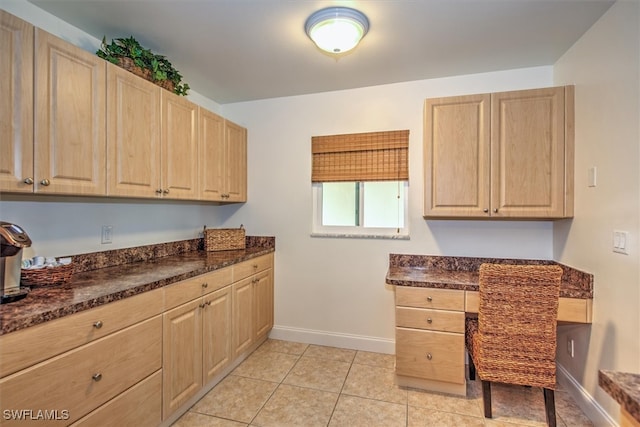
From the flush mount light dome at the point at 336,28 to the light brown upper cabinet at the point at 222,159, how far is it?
1145mm

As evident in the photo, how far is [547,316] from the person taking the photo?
168 centimetres

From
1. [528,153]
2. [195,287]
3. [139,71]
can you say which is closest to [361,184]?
[528,153]

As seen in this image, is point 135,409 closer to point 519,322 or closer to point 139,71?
point 139,71

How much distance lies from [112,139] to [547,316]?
8.68ft

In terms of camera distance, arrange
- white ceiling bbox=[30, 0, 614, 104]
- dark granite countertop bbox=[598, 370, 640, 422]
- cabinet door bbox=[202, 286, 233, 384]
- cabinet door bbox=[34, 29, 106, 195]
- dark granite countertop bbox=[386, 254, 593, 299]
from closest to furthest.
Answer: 1. dark granite countertop bbox=[598, 370, 640, 422]
2. cabinet door bbox=[34, 29, 106, 195]
3. white ceiling bbox=[30, 0, 614, 104]
4. dark granite countertop bbox=[386, 254, 593, 299]
5. cabinet door bbox=[202, 286, 233, 384]

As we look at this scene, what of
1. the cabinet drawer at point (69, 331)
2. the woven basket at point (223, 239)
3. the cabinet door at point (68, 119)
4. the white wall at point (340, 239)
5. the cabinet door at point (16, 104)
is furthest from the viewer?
the woven basket at point (223, 239)

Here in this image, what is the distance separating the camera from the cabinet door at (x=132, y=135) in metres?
1.70

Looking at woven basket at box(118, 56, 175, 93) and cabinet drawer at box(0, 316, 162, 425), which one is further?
woven basket at box(118, 56, 175, 93)

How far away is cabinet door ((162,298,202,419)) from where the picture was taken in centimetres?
170

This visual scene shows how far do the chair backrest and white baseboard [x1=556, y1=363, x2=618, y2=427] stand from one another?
1.07 ft

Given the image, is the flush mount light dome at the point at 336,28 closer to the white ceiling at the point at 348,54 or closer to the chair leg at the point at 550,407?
the white ceiling at the point at 348,54

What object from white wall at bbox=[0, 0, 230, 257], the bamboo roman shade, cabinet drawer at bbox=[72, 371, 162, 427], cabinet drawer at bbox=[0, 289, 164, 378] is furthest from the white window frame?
cabinet drawer at bbox=[72, 371, 162, 427]

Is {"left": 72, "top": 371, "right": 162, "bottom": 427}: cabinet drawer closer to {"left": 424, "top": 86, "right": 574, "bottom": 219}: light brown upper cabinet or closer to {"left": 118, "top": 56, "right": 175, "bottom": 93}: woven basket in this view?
{"left": 118, "top": 56, "right": 175, "bottom": 93}: woven basket

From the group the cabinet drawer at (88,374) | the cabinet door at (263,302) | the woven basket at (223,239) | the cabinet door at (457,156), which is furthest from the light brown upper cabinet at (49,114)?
the cabinet door at (457,156)
